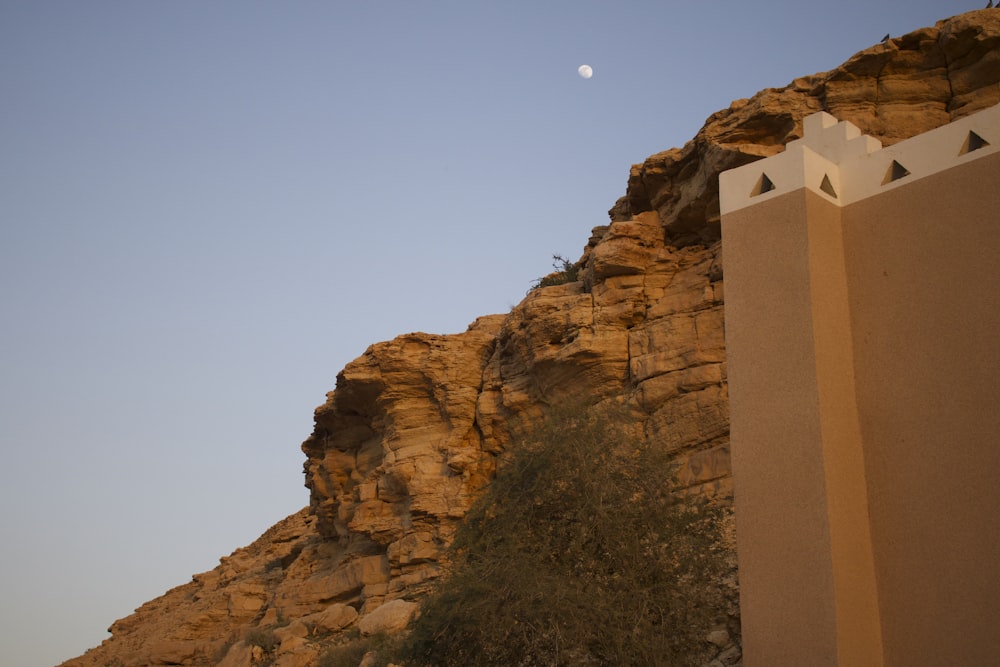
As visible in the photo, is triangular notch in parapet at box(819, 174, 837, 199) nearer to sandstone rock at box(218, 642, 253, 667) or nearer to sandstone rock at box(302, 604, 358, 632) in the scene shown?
sandstone rock at box(302, 604, 358, 632)

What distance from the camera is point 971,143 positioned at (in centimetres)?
1038

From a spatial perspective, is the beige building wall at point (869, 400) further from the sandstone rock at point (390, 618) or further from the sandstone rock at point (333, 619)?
the sandstone rock at point (333, 619)

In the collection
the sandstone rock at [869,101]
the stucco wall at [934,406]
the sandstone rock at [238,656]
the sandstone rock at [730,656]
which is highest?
the sandstone rock at [869,101]

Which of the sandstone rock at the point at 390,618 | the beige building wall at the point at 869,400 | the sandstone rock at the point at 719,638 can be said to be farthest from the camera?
the sandstone rock at the point at 390,618

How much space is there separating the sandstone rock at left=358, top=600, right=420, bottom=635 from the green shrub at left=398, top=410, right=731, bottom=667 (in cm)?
500

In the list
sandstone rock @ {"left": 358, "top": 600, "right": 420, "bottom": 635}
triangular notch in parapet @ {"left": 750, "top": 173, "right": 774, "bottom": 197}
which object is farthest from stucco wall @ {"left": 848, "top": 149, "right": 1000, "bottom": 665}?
sandstone rock @ {"left": 358, "top": 600, "right": 420, "bottom": 635}

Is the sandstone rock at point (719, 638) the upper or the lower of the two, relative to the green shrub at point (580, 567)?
lower

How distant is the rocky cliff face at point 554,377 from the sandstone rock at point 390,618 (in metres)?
0.05

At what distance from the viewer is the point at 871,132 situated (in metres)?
18.8

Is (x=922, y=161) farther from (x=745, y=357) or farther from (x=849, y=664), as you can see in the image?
(x=849, y=664)

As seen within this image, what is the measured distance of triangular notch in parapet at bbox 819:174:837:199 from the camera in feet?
36.8

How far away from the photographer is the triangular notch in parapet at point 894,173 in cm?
1091

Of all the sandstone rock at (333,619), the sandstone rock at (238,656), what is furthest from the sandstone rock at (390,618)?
the sandstone rock at (238,656)

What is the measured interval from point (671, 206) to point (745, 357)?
36.8 ft
